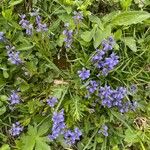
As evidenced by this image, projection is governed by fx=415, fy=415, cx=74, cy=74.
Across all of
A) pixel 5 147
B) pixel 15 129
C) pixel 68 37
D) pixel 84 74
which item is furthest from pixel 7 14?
pixel 5 147

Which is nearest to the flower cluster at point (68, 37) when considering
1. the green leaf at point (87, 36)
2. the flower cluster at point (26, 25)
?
the green leaf at point (87, 36)

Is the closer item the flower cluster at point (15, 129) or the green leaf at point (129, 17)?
the flower cluster at point (15, 129)

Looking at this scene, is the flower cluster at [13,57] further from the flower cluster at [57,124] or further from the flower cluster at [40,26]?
the flower cluster at [57,124]

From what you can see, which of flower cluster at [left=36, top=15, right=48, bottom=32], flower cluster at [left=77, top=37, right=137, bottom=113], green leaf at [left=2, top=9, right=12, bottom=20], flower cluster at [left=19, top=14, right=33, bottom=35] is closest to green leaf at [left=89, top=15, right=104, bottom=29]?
flower cluster at [left=77, top=37, right=137, bottom=113]

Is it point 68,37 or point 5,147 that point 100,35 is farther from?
point 5,147

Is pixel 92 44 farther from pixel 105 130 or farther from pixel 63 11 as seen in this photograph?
pixel 105 130

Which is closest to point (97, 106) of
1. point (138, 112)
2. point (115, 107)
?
point (115, 107)
